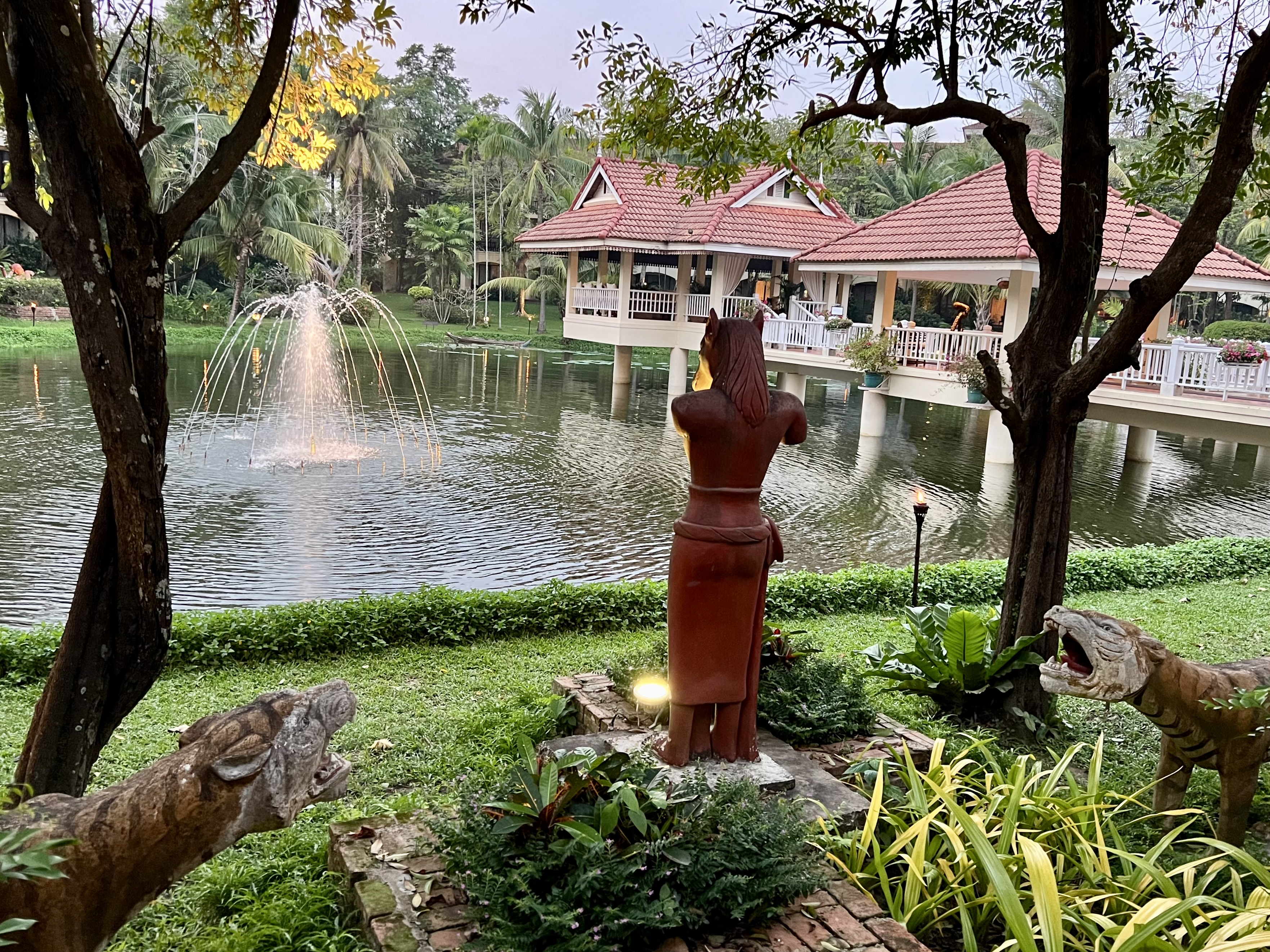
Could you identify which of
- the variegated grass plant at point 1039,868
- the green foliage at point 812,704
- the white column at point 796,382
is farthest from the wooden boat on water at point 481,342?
the variegated grass plant at point 1039,868

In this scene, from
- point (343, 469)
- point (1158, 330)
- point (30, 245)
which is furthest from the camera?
point (30, 245)

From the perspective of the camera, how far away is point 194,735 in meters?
2.32

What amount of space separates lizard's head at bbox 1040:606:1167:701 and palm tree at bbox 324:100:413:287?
3636 centimetres

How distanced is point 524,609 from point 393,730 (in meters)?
1.91

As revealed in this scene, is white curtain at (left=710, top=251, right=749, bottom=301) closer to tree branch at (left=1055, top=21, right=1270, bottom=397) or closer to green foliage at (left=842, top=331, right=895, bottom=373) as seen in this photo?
green foliage at (left=842, top=331, right=895, bottom=373)

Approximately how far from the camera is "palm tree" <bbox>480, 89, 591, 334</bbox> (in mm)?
36531

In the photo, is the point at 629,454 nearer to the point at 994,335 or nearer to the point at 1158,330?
the point at 994,335

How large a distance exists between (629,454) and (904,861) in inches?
486

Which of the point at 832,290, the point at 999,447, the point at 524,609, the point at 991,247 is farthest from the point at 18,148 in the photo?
the point at 832,290

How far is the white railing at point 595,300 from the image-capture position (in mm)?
22672

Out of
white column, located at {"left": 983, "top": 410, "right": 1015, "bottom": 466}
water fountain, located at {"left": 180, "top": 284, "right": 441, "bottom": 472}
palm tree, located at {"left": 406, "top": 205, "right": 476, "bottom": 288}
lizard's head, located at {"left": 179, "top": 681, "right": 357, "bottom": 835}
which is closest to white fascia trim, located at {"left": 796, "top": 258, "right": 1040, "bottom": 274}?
white column, located at {"left": 983, "top": 410, "right": 1015, "bottom": 466}

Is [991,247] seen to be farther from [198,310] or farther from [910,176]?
[198,310]

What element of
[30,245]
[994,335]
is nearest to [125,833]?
[994,335]

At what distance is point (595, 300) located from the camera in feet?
76.3
